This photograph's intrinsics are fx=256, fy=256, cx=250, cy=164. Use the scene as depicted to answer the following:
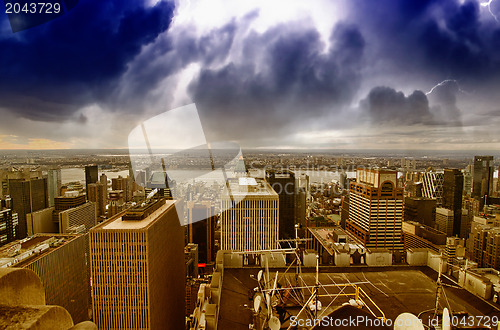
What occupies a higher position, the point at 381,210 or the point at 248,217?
the point at 248,217

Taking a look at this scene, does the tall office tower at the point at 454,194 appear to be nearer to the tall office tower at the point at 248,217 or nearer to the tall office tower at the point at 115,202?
the tall office tower at the point at 248,217

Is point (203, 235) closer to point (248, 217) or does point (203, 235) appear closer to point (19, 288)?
point (248, 217)

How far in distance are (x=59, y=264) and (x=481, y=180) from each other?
21231 millimetres

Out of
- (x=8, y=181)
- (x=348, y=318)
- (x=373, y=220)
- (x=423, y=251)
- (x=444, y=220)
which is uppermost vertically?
(x=348, y=318)

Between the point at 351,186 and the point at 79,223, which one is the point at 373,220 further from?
the point at 79,223

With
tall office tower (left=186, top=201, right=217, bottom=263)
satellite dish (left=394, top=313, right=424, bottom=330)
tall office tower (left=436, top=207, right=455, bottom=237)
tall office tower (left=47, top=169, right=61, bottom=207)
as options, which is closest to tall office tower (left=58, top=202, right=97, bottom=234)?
tall office tower (left=47, top=169, right=61, bottom=207)

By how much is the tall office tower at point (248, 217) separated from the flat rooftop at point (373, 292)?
6038 mm

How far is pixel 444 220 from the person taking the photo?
49.0 feet

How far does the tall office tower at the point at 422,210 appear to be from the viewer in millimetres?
14805

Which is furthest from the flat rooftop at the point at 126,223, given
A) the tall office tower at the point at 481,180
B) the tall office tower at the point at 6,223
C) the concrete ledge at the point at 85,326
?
the tall office tower at the point at 481,180

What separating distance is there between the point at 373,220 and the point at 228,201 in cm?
622

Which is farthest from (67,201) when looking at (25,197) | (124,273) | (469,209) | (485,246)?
(469,209)

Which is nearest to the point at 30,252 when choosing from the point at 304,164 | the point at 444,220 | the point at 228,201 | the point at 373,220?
the point at 228,201

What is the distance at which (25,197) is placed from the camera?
15.7 m
